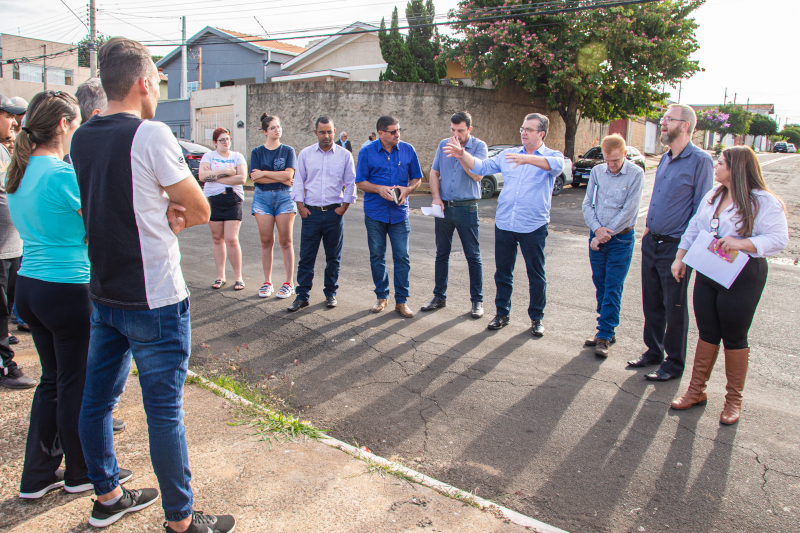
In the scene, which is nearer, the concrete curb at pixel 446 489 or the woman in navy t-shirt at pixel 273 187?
the concrete curb at pixel 446 489

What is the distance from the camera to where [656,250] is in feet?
14.6

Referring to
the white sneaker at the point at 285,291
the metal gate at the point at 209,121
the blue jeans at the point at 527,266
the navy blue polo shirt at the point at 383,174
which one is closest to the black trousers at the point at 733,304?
the blue jeans at the point at 527,266

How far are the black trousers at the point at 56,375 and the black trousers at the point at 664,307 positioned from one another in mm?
4047

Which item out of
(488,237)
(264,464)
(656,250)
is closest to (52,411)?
(264,464)

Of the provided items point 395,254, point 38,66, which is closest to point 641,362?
point 395,254

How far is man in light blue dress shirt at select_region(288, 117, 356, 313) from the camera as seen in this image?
592 cm

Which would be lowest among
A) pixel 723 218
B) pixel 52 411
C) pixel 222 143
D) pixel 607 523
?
pixel 607 523

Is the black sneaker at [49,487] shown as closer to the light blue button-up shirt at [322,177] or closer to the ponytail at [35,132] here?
the ponytail at [35,132]

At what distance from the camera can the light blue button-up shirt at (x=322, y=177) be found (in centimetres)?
591

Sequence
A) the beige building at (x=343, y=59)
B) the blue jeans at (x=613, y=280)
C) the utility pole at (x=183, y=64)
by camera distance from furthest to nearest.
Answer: the utility pole at (x=183, y=64) → the beige building at (x=343, y=59) → the blue jeans at (x=613, y=280)

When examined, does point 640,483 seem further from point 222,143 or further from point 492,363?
point 222,143

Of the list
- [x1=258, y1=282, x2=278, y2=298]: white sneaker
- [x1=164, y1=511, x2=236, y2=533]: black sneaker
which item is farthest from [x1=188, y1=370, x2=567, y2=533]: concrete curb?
[x1=258, y1=282, x2=278, y2=298]: white sneaker

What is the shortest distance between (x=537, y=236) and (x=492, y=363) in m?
1.47

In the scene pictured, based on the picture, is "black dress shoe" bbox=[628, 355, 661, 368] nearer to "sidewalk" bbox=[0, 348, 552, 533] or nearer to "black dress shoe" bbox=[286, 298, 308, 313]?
"sidewalk" bbox=[0, 348, 552, 533]
